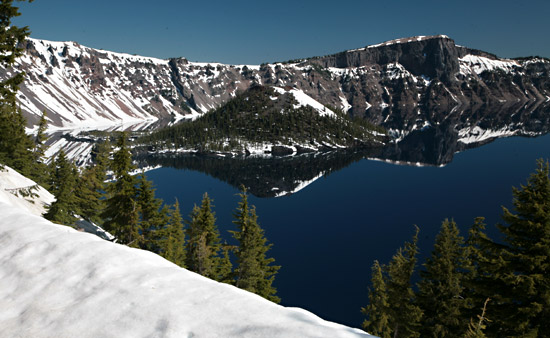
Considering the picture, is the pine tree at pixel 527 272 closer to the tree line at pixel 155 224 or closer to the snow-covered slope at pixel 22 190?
the tree line at pixel 155 224

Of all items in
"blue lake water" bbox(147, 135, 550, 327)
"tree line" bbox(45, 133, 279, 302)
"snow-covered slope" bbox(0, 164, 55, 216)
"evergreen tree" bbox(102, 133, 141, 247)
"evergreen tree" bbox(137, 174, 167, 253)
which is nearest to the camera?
"snow-covered slope" bbox(0, 164, 55, 216)

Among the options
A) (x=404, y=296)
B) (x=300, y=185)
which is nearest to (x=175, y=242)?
(x=404, y=296)

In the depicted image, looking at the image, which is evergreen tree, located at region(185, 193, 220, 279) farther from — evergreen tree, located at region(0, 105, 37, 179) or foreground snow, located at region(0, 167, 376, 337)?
foreground snow, located at region(0, 167, 376, 337)

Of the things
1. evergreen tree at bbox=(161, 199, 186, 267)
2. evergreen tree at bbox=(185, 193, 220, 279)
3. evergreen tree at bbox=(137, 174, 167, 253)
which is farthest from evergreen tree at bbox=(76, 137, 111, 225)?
evergreen tree at bbox=(185, 193, 220, 279)

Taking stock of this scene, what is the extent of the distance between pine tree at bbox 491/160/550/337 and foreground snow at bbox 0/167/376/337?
33.7 ft

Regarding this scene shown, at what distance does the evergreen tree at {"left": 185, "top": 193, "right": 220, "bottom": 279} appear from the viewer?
117 ft

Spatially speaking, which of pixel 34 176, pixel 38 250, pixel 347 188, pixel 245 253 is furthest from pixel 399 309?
pixel 347 188

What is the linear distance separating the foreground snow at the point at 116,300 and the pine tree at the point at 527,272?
10260 mm

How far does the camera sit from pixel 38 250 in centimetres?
1250

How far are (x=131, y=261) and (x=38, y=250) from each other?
153 inches

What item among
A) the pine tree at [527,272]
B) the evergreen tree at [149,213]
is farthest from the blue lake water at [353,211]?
the pine tree at [527,272]

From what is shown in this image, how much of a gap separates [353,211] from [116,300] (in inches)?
3721

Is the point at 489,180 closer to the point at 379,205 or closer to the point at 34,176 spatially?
the point at 379,205

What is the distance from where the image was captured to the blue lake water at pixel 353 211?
60.3 meters
